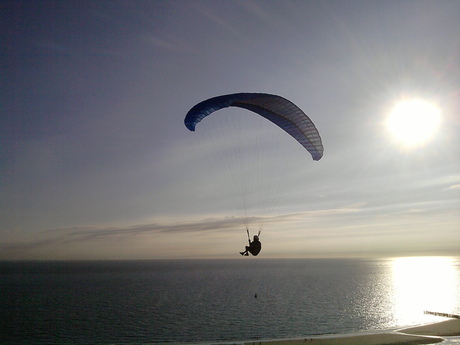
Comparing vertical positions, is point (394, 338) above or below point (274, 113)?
below

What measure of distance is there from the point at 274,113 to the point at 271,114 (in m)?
0.35

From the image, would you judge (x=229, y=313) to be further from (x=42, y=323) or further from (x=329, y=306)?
(x=42, y=323)

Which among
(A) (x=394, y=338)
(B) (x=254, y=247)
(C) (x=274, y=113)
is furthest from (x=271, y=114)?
(A) (x=394, y=338)

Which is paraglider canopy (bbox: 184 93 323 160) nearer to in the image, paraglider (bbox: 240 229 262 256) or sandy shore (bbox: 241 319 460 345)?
paraglider (bbox: 240 229 262 256)

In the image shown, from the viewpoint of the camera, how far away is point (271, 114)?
79.8ft

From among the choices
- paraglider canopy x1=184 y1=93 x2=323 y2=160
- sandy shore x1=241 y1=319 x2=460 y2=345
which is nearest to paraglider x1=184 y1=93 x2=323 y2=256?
paraglider canopy x1=184 y1=93 x2=323 y2=160

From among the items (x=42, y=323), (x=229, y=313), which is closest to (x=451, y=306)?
(x=229, y=313)

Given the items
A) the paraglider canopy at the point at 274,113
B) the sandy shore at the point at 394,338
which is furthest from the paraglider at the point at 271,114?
the sandy shore at the point at 394,338

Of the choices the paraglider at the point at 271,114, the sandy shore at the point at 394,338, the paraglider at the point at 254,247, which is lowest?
the sandy shore at the point at 394,338

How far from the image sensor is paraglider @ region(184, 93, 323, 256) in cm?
2114

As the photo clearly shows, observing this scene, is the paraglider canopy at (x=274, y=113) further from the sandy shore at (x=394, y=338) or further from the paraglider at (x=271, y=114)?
the sandy shore at (x=394, y=338)

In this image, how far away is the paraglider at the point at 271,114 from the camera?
21141 mm

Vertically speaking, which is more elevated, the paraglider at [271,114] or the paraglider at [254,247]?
the paraglider at [271,114]

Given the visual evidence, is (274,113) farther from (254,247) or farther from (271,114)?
(254,247)
